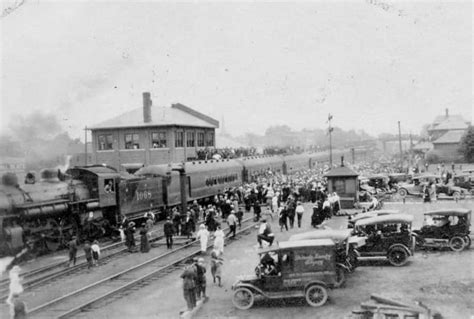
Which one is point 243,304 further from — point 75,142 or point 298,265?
point 75,142

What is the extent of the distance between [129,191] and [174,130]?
66.2ft

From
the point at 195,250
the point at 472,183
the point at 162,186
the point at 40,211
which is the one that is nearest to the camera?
the point at 40,211

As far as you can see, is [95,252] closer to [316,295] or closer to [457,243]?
[316,295]

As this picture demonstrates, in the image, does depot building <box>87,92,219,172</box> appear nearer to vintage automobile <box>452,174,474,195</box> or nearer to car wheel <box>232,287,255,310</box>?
vintage automobile <box>452,174,474,195</box>

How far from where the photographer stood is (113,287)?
1417 cm

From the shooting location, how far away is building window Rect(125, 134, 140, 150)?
4362cm

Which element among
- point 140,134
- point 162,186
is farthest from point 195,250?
point 140,134

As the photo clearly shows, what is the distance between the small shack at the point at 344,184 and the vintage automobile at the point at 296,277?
50.8 ft

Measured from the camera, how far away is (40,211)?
57.6 feet

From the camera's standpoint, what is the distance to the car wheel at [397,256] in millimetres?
15016

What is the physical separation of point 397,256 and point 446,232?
289 cm

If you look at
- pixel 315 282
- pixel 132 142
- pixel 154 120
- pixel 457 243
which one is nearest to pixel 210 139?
pixel 154 120

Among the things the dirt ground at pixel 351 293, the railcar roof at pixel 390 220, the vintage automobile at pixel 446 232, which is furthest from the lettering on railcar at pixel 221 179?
the railcar roof at pixel 390 220

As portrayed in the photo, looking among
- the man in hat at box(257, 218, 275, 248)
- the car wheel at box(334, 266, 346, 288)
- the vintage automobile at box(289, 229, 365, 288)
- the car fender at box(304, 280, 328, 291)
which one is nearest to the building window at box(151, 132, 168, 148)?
the man in hat at box(257, 218, 275, 248)
